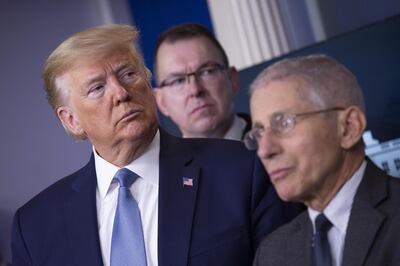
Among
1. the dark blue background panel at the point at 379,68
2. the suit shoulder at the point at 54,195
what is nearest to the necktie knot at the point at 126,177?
the suit shoulder at the point at 54,195

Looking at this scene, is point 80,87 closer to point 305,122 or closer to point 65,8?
point 305,122

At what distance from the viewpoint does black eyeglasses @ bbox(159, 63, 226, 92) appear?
3131 millimetres

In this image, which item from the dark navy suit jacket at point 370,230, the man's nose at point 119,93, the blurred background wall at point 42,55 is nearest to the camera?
the dark navy suit jacket at point 370,230

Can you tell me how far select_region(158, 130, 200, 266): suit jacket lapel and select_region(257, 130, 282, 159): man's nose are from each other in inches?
14.8

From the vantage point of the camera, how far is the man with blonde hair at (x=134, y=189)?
2.19 metres

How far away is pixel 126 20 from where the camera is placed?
554 centimetres

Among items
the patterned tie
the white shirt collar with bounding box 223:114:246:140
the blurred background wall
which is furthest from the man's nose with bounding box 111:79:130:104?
the blurred background wall

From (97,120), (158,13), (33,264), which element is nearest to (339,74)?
(97,120)

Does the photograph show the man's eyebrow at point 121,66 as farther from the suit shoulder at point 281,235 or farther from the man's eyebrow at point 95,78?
the suit shoulder at point 281,235

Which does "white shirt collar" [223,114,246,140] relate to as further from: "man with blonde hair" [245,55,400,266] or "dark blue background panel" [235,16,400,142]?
"man with blonde hair" [245,55,400,266]

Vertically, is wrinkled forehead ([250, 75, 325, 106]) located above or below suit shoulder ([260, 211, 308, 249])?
above

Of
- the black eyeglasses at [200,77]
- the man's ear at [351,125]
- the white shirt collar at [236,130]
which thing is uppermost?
the black eyeglasses at [200,77]

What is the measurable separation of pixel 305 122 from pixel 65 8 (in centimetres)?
402

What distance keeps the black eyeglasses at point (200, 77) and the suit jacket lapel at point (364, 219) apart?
128cm
